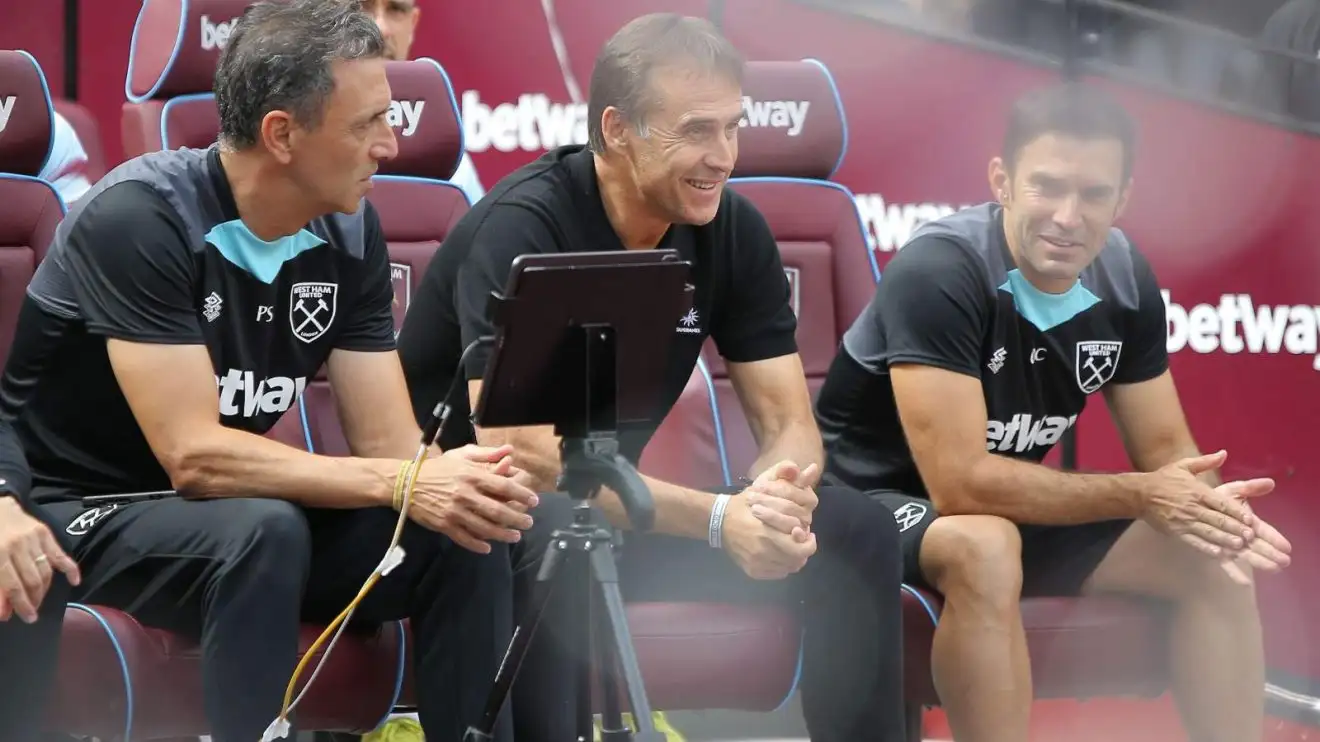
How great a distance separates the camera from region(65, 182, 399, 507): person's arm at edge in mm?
1999

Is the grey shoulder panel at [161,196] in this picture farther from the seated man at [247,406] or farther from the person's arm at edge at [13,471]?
the person's arm at edge at [13,471]

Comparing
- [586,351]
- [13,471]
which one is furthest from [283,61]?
[586,351]

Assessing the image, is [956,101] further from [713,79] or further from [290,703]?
[290,703]

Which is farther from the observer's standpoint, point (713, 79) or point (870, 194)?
point (870, 194)

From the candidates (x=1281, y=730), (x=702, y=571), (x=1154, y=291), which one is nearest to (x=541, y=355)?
(x=702, y=571)

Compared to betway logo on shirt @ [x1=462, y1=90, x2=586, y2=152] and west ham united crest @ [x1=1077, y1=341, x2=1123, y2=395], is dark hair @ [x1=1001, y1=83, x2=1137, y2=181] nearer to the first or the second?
west ham united crest @ [x1=1077, y1=341, x2=1123, y2=395]

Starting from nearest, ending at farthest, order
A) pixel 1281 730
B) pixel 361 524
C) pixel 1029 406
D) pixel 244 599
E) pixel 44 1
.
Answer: pixel 244 599, pixel 361 524, pixel 1029 406, pixel 1281 730, pixel 44 1

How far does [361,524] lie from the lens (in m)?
2.04

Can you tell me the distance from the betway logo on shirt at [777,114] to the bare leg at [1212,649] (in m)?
0.90

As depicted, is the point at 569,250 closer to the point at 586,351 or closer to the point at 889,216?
the point at 586,351

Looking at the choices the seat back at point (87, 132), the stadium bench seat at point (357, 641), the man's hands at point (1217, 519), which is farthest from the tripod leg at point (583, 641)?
the seat back at point (87, 132)

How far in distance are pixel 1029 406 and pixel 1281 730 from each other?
98 centimetres

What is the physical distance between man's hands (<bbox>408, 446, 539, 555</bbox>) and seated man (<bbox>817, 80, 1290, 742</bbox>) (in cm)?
64

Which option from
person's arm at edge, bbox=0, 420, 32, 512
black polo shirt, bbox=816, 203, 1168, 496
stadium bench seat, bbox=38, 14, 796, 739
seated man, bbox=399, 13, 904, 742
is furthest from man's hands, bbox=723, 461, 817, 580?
person's arm at edge, bbox=0, 420, 32, 512
